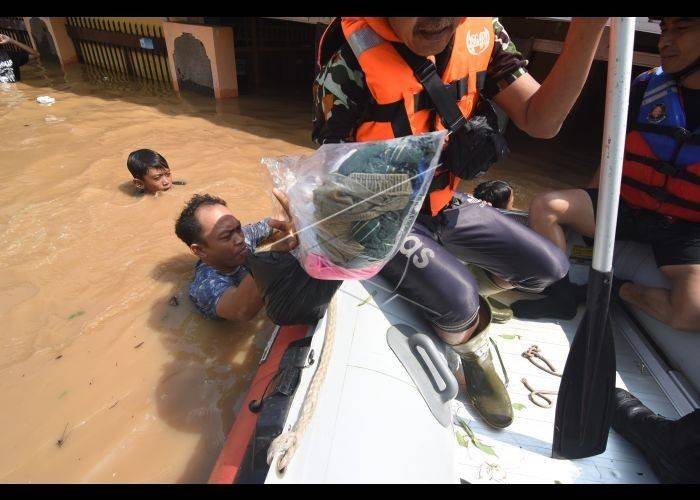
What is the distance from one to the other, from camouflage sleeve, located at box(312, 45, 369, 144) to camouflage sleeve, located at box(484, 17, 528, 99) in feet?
1.91

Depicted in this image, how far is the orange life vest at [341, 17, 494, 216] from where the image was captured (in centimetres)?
141

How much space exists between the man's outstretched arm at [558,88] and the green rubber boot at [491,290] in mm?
843

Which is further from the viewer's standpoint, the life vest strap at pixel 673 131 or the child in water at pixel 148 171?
the child in water at pixel 148 171

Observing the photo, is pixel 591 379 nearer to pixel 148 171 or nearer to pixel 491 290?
pixel 491 290

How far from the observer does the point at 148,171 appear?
357cm

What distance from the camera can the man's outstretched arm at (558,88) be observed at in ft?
4.00

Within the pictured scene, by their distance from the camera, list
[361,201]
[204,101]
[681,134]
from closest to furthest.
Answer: [361,201]
[681,134]
[204,101]

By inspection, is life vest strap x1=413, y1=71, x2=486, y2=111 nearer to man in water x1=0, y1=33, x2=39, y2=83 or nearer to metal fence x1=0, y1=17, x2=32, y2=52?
man in water x1=0, y1=33, x2=39, y2=83

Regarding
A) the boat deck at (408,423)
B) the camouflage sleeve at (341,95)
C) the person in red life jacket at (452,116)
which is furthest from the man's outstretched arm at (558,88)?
the boat deck at (408,423)

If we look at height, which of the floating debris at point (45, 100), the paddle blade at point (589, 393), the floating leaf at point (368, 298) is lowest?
the floating debris at point (45, 100)

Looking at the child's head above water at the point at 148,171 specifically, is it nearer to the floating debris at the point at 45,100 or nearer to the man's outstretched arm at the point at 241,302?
the man's outstretched arm at the point at 241,302

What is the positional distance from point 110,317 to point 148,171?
162 cm

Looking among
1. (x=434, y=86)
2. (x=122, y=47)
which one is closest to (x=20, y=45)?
(x=122, y=47)

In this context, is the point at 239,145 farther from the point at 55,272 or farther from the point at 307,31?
the point at 307,31
